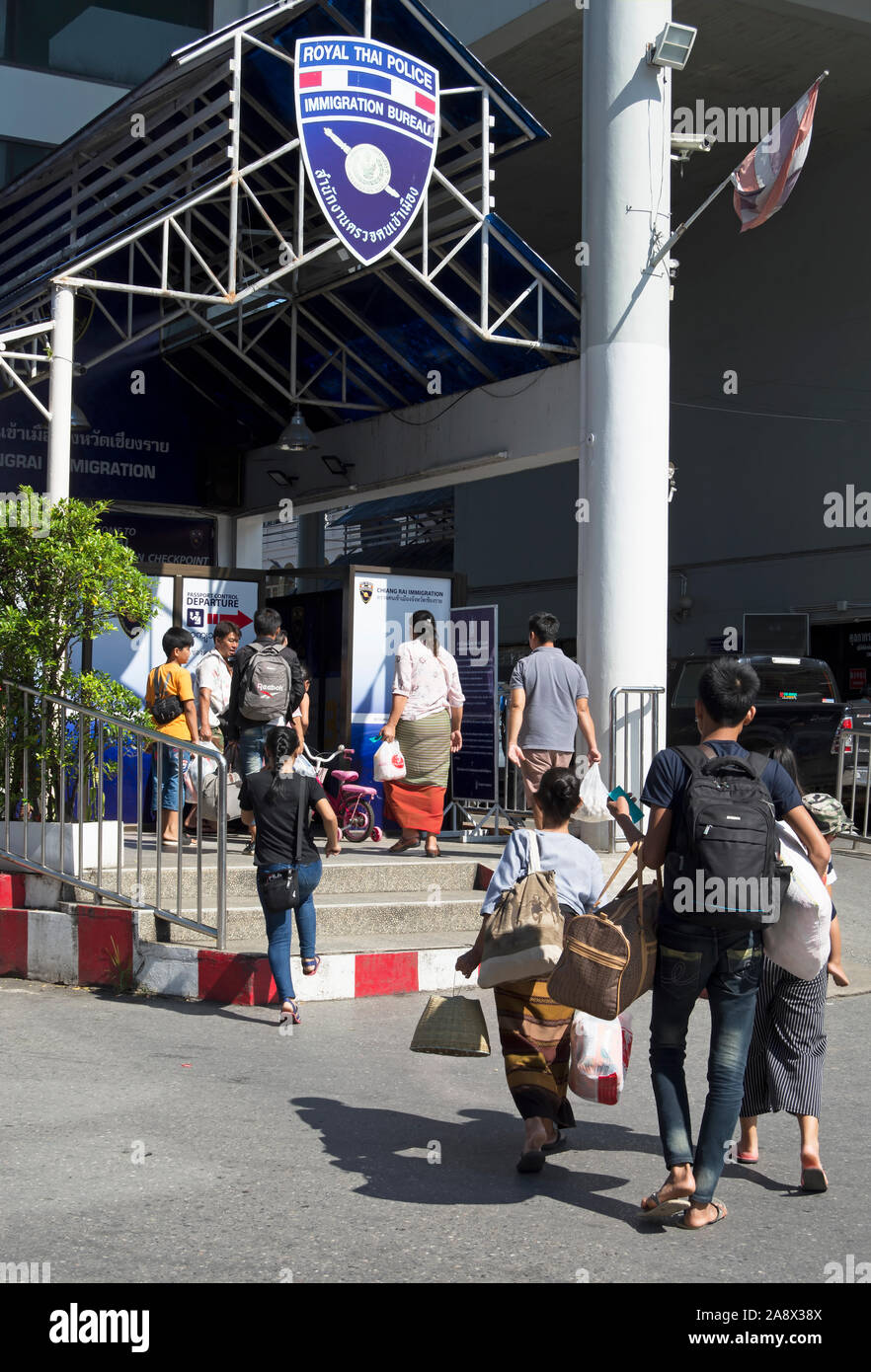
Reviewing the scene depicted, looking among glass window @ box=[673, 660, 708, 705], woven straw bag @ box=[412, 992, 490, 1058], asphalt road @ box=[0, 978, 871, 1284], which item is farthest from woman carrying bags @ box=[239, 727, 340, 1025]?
glass window @ box=[673, 660, 708, 705]

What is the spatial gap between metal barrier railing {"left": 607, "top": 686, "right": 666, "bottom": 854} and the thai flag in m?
3.79

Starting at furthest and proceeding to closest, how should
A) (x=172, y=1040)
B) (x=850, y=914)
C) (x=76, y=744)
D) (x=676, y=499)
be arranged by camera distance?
(x=676, y=499) → (x=850, y=914) → (x=76, y=744) → (x=172, y=1040)

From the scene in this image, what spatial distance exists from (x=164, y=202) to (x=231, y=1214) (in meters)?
12.7

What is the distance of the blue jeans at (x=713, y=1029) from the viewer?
176 inches

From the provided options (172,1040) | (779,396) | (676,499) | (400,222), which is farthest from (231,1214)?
(676,499)

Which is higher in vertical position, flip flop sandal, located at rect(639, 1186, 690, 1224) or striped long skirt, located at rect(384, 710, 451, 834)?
striped long skirt, located at rect(384, 710, 451, 834)

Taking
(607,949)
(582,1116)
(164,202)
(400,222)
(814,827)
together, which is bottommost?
(582,1116)

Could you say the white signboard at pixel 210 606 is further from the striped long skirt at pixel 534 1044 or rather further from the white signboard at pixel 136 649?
the striped long skirt at pixel 534 1044

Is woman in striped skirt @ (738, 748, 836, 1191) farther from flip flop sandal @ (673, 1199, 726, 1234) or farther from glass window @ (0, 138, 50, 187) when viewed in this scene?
glass window @ (0, 138, 50, 187)

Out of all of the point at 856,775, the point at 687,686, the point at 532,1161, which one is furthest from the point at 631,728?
the point at 532,1161

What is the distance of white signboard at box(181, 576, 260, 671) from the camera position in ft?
43.5

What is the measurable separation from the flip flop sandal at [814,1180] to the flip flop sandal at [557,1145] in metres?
0.86
